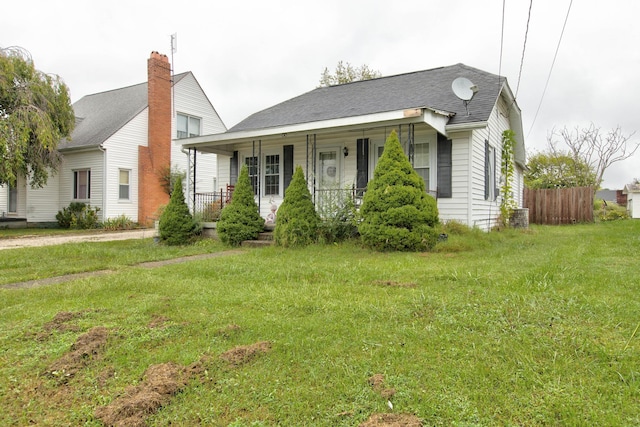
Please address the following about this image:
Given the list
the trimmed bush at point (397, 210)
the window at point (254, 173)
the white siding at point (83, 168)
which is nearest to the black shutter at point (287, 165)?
the window at point (254, 173)

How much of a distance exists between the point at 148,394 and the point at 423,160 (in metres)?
8.85

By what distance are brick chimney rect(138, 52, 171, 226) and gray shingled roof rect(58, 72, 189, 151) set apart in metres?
0.68

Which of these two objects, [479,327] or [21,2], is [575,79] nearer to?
[479,327]

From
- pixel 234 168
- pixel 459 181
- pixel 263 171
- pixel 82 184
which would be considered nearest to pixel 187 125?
pixel 82 184

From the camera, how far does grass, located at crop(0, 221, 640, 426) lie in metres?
1.97

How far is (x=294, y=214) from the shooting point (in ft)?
27.6

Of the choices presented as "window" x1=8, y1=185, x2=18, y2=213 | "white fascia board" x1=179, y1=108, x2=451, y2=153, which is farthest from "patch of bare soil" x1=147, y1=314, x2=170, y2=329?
"window" x1=8, y1=185, x2=18, y2=213

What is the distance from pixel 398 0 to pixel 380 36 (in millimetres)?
5421

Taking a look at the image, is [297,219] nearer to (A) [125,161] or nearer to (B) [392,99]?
(B) [392,99]

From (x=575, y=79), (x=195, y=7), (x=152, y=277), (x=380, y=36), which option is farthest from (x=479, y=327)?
(x=575, y=79)

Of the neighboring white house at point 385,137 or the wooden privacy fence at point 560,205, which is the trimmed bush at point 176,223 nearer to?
the neighboring white house at point 385,137

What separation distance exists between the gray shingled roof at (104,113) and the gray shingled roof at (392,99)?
23.6 feet

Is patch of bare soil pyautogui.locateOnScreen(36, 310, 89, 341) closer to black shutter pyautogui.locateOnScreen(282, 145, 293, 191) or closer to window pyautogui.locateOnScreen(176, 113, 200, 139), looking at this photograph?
black shutter pyautogui.locateOnScreen(282, 145, 293, 191)

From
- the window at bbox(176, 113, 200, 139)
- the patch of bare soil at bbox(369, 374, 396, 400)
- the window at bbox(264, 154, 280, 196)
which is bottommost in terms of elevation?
the patch of bare soil at bbox(369, 374, 396, 400)
